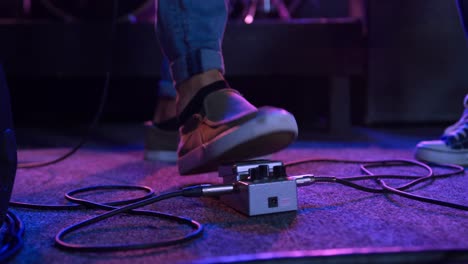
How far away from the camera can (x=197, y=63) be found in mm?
843

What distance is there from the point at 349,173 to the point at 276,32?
774 mm

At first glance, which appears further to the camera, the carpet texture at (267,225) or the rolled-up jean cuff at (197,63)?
the rolled-up jean cuff at (197,63)

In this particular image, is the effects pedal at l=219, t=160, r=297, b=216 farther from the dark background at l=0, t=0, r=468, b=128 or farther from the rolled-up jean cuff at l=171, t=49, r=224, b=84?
the dark background at l=0, t=0, r=468, b=128

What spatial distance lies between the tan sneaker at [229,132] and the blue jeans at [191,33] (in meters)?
0.06

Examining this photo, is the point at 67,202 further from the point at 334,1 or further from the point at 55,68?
the point at 334,1

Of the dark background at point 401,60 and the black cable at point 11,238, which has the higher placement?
the dark background at point 401,60

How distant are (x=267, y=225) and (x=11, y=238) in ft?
0.99

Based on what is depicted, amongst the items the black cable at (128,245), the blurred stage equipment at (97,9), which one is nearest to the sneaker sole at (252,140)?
the black cable at (128,245)

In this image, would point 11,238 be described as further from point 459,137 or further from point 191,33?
point 459,137

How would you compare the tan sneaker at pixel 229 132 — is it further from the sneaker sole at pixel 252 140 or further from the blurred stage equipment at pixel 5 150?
the blurred stage equipment at pixel 5 150

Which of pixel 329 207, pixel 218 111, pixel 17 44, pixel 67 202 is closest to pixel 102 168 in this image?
pixel 67 202

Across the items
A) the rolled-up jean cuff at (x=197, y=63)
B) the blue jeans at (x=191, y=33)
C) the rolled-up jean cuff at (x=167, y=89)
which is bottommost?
the rolled-up jean cuff at (x=167, y=89)

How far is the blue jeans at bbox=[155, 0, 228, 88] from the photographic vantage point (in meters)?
0.84

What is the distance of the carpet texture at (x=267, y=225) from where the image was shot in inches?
20.2
